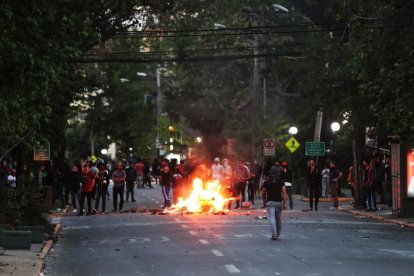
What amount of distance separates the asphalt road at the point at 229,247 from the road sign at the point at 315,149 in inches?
511

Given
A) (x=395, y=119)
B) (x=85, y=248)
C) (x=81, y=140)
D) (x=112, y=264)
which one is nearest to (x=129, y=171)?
(x=395, y=119)

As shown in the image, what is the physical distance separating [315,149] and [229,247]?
25.8 meters

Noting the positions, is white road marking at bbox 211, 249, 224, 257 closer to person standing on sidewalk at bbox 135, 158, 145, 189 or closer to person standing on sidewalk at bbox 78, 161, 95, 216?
person standing on sidewalk at bbox 78, 161, 95, 216

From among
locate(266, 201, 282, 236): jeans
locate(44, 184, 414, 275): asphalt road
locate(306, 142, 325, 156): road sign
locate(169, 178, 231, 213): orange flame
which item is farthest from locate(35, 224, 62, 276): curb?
locate(306, 142, 325, 156): road sign

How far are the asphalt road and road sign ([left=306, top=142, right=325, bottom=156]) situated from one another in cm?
1298

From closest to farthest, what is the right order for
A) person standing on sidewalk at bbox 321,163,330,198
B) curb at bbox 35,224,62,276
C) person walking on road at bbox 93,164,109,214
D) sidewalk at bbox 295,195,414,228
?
curb at bbox 35,224,62,276, sidewalk at bbox 295,195,414,228, person walking on road at bbox 93,164,109,214, person standing on sidewalk at bbox 321,163,330,198

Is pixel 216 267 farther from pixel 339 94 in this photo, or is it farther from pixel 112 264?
pixel 339 94

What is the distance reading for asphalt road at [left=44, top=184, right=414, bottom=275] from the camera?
17.2 m

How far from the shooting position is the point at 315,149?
4631 cm

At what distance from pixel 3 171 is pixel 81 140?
6397cm

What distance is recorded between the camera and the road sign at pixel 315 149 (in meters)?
46.2

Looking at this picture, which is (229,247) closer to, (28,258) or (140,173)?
(28,258)

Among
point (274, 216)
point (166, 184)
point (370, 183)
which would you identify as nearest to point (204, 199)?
point (166, 184)

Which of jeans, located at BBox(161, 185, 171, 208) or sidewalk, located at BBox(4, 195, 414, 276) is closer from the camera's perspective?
sidewalk, located at BBox(4, 195, 414, 276)
